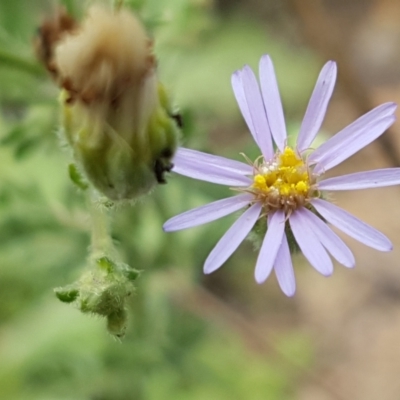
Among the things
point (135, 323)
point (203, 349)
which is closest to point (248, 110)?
point (135, 323)

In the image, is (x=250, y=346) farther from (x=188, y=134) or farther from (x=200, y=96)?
(x=188, y=134)

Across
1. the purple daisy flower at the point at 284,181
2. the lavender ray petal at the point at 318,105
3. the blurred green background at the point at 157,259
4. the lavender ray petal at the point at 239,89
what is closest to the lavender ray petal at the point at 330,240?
the purple daisy flower at the point at 284,181

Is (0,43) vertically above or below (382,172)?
above

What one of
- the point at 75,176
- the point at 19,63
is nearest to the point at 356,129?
the point at 75,176

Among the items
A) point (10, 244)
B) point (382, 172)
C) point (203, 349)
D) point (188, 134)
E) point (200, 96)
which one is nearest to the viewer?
point (382, 172)

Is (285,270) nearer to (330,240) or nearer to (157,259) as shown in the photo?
(330,240)

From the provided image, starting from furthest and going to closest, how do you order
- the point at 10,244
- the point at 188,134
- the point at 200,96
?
the point at 200,96
the point at 10,244
the point at 188,134

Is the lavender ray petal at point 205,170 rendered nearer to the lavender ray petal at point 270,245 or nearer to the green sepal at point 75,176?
the lavender ray petal at point 270,245
